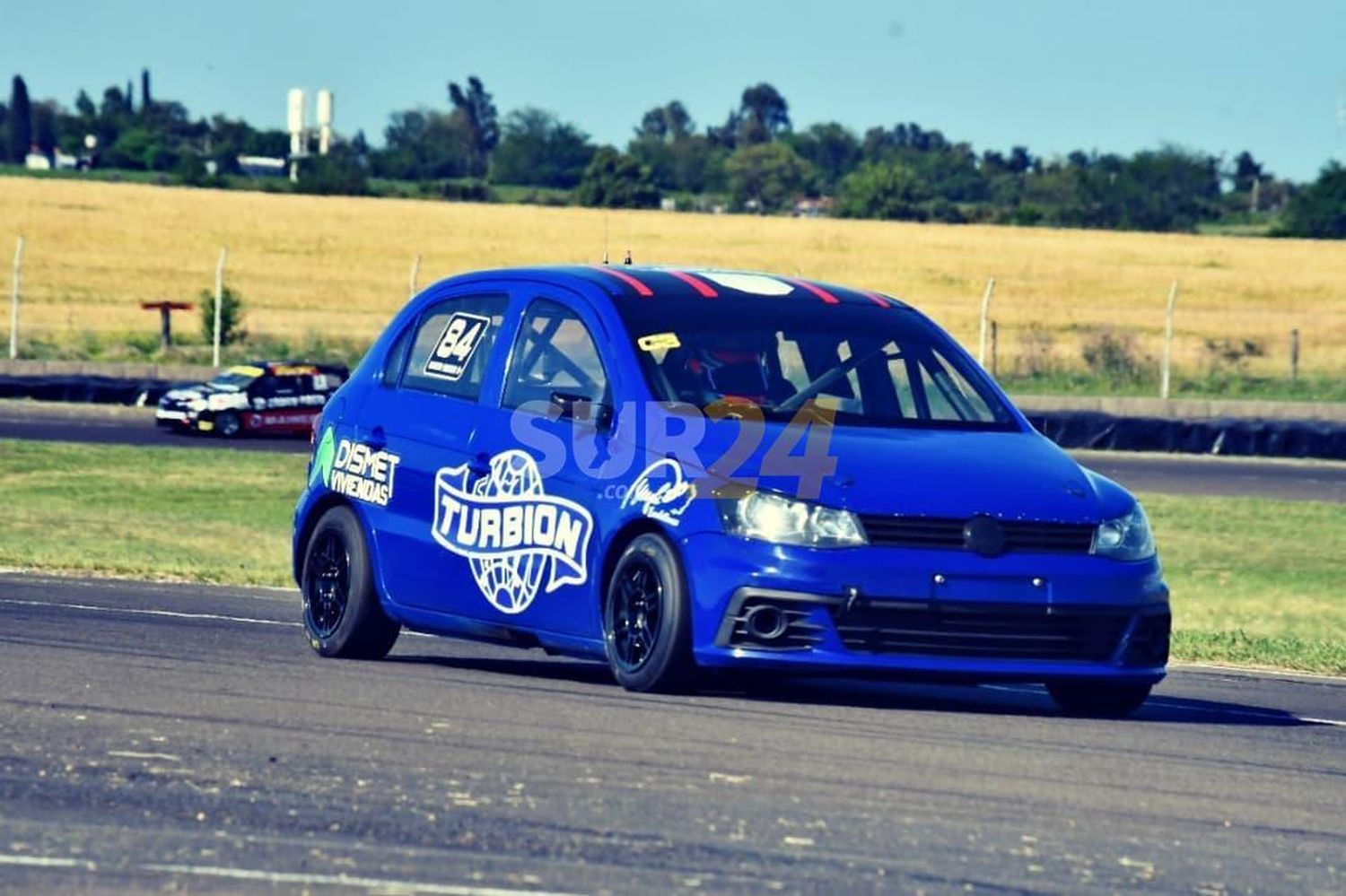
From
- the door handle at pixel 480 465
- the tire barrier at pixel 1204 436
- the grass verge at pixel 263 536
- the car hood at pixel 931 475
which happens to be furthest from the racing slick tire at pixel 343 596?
the tire barrier at pixel 1204 436

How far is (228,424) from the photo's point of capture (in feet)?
108

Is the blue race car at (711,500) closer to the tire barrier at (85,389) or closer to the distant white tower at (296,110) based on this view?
the tire barrier at (85,389)

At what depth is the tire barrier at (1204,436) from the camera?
2997cm

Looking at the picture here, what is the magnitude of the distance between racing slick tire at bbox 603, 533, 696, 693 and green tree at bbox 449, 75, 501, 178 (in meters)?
136

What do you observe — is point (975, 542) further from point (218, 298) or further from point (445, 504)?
point (218, 298)

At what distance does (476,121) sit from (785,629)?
546ft

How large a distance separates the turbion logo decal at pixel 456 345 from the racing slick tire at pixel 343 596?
702mm

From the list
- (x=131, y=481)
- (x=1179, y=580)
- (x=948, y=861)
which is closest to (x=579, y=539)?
(x=948, y=861)

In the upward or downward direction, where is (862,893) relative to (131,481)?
upward

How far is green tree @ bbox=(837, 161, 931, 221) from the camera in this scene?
10281 centimetres

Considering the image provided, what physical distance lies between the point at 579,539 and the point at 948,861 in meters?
3.22

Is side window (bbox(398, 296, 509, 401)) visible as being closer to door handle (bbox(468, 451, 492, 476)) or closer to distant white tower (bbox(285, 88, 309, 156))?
door handle (bbox(468, 451, 492, 476))

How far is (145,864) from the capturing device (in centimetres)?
575

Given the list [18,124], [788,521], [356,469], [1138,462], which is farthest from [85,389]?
[18,124]
